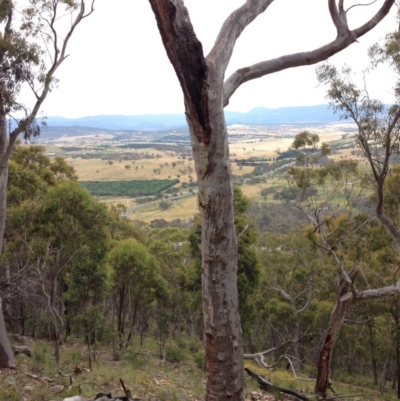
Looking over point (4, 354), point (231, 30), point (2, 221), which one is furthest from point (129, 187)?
point (231, 30)

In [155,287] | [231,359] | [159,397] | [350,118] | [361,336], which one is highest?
[350,118]

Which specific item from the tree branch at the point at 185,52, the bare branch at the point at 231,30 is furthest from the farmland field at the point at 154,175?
the tree branch at the point at 185,52

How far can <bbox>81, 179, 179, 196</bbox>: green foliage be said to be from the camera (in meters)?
77.1

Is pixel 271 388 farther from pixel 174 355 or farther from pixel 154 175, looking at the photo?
pixel 154 175

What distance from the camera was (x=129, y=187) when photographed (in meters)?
84.1

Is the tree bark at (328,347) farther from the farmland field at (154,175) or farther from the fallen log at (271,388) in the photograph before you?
the farmland field at (154,175)

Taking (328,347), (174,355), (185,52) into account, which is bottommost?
(174,355)

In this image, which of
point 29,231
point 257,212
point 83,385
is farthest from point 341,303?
point 257,212

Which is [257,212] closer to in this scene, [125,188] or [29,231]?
[29,231]

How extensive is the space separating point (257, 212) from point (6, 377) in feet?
118

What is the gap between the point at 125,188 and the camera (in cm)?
8231

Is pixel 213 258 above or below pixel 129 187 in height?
above

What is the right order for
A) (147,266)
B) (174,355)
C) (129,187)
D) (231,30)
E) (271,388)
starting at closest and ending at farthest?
1. (231,30)
2. (271,388)
3. (174,355)
4. (147,266)
5. (129,187)

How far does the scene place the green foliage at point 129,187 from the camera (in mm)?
77062
